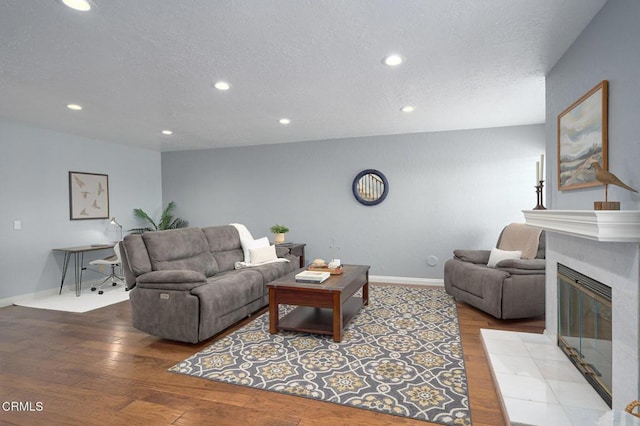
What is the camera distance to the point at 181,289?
2885 millimetres

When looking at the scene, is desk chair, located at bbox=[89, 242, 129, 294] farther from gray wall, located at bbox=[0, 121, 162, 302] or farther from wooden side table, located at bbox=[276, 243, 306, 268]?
wooden side table, located at bbox=[276, 243, 306, 268]

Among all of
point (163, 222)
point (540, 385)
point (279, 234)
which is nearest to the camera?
point (540, 385)

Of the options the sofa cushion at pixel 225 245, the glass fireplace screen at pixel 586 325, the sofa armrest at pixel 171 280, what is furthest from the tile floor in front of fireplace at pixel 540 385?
the sofa cushion at pixel 225 245

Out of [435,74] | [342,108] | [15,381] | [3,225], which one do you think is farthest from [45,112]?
[435,74]

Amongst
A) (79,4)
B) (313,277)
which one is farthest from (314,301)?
(79,4)

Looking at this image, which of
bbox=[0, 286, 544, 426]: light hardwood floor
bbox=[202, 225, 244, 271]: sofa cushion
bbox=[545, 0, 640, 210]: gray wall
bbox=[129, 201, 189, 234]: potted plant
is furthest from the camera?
bbox=[129, 201, 189, 234]: potted plant

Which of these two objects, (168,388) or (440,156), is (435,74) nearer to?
(440,156)

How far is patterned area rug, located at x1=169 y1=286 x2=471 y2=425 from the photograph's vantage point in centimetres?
207

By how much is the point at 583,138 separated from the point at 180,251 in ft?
11.9

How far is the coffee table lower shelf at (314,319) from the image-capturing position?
3.06 m

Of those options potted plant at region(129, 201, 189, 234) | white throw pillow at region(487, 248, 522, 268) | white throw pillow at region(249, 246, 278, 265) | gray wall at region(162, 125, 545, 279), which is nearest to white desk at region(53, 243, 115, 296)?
potted plant at region(129, 201, 189, 234)

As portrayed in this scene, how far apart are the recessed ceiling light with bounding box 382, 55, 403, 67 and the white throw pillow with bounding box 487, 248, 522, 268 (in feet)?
8.34

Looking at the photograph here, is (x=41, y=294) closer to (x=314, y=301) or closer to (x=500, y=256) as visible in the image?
(x=314, y=301)

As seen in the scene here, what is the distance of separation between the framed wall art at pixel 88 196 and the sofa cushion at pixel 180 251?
2.39 m
